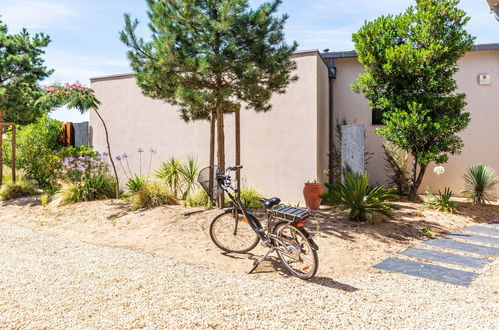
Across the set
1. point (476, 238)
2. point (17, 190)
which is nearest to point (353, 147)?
point (476, 238)

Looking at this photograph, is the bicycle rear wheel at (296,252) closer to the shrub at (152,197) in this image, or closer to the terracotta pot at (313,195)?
the terracotta pot at (313,195)

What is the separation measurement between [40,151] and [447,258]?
1067 cm

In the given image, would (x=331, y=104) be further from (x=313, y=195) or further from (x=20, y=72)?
(x=20, y=72)

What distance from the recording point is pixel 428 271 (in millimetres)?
4047

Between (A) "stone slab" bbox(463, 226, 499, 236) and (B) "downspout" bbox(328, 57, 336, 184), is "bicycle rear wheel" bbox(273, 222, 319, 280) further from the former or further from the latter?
(B) "downspout" bbox(328, 57, 336, 184)

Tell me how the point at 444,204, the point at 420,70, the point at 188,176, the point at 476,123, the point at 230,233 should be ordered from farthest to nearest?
the point at 476,123
the point at 188,176
the point at 420,70
the point at 444,204
the point at 230,233

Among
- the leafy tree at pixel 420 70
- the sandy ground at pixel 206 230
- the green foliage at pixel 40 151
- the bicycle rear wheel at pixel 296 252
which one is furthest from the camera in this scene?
the green foliage at pixel 40 151

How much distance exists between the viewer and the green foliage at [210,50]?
5.99 meters

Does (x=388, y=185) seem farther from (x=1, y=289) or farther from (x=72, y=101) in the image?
(x=1, y=289)

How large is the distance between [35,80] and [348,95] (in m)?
8.67

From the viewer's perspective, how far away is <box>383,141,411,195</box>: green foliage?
29.9 ft

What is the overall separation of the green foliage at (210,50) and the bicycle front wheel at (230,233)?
7.04 ft

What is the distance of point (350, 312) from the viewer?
116 inches

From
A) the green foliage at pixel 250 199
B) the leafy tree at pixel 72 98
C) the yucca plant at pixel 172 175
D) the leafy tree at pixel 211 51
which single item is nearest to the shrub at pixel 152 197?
the yucca plant at pixel 172 175
